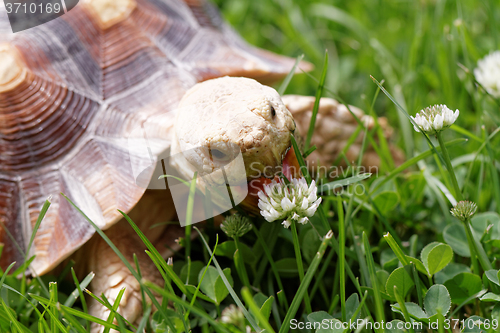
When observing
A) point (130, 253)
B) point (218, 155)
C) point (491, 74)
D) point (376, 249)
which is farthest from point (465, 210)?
point (130, 253)

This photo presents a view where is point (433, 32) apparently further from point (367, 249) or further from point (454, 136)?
point (367, 249)

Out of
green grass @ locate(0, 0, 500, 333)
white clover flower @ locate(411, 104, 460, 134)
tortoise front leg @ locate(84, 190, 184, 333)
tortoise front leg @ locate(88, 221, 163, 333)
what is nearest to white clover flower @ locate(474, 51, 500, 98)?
green grass @ locate(0, 0, 500, 333)

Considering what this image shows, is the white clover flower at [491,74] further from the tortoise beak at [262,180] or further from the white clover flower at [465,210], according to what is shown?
the tortoise beak at [262,180]

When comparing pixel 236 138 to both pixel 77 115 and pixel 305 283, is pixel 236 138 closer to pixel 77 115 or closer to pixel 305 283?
pixel 305 283

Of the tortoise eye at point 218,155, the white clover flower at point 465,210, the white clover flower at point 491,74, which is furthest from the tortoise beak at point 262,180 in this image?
the white clover flower at point 491,74

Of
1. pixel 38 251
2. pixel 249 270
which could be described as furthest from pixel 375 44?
pixel 38 251
